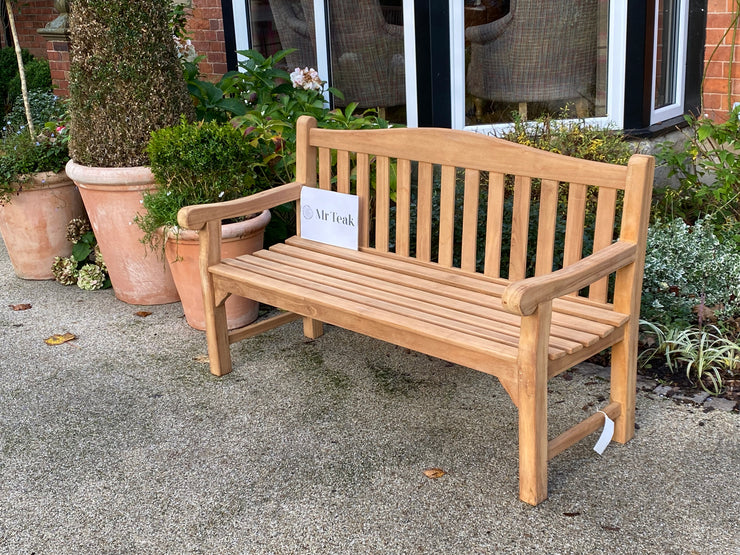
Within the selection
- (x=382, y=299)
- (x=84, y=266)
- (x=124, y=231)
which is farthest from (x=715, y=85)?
(x=84, y=266)

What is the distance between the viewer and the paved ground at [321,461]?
98.9 inches

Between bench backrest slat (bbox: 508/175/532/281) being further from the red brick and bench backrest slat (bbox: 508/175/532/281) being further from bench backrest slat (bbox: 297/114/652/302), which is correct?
the red brick

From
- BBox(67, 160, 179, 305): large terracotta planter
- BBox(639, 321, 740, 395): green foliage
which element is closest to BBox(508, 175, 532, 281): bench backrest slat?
BBox(639, 321, 740, 395): green foliage

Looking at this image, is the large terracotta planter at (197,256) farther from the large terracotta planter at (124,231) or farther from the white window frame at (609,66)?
the white window frame at (609,66)

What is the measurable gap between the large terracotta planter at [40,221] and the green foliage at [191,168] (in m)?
1.00

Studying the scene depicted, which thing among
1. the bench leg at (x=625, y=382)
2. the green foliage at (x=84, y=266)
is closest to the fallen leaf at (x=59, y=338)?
the green foliage at (x=84, y=266)

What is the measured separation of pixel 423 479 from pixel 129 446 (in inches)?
43.5

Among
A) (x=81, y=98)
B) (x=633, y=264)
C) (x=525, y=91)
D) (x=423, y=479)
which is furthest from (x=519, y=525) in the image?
(x=525, y=91)

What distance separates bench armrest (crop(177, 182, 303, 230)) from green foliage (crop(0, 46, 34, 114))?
733cm

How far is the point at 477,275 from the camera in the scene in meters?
3.21

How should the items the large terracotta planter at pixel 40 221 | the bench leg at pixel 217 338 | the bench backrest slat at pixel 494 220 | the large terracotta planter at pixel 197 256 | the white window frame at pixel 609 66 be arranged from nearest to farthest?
the bench backrest slat at pixel 494 220 → the bench leg at pixel 217 338 → the large terracotta planter at pixel 197 256 → the large terracotta planter at pixel 40 221 → the white window frame at pixel 609 66

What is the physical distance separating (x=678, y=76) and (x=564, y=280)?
11.5 feet

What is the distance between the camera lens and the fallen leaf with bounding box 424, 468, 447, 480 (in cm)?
279

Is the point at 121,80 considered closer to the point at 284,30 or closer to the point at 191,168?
the point at 191,168
